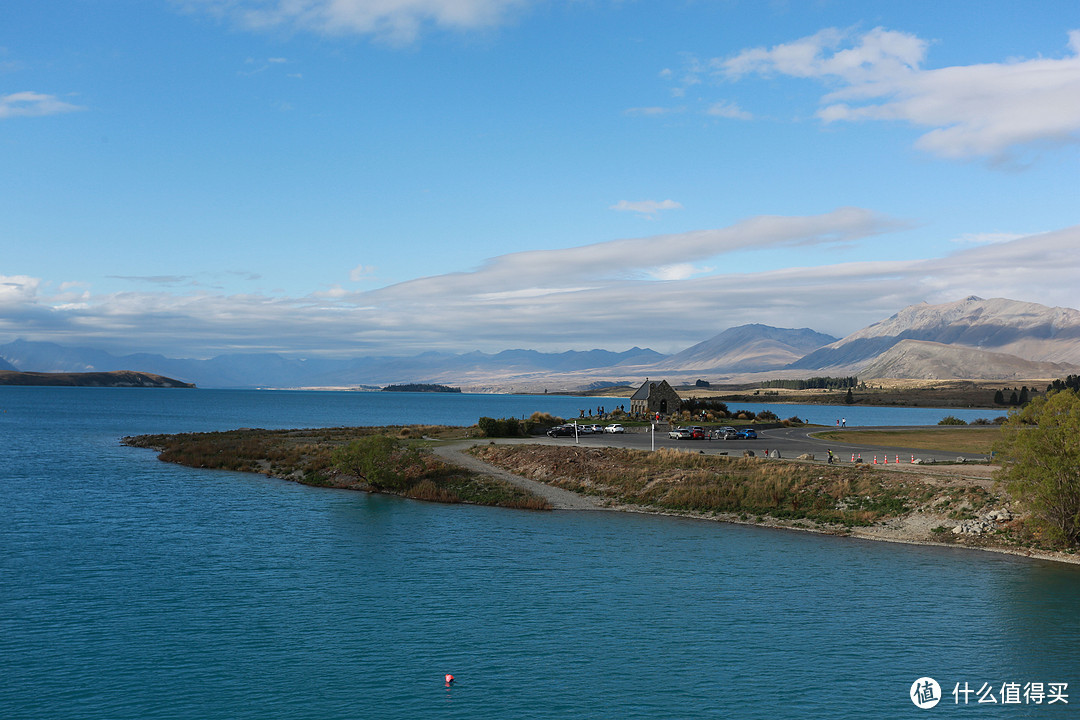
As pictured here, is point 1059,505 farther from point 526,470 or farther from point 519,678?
point 526,470

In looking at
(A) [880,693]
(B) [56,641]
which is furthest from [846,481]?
(B) [56,641]

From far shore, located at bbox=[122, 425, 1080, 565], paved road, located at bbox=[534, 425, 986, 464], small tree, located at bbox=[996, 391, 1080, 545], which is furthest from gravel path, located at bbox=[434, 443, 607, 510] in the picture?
small tree, located at bbox=[996, 391, 1080, 545]

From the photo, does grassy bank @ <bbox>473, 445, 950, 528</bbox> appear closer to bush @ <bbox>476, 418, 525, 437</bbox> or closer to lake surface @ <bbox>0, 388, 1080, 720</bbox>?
lake surface @ <bbox>0, 388, 1080, 720</bbox>

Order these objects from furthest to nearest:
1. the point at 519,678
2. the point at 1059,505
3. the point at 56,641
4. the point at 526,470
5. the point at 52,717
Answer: the point at 526,470 < the point at 1059,505 < the point at 56,641 < the point at 519,678 < the point at 52,717

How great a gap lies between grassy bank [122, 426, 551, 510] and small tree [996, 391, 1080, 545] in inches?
1140

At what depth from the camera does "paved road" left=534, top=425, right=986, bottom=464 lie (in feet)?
209

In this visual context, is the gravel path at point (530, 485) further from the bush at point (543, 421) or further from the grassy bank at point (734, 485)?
the bush at point (543, 421)

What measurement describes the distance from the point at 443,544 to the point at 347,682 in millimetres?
18626

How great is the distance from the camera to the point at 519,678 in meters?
21.5

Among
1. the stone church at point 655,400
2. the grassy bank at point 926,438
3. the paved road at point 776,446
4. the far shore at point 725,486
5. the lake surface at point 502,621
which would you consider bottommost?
the lake surface at point 502,621

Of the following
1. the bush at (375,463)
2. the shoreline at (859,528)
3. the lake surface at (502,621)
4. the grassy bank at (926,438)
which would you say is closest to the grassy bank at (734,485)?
the shoreline at (859,528)

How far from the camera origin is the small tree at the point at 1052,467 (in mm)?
38031

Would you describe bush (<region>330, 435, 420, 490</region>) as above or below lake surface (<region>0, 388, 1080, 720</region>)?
above

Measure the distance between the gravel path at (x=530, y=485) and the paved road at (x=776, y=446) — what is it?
1180cm
